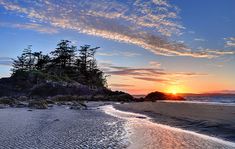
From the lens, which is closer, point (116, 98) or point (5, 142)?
point (5, 142)

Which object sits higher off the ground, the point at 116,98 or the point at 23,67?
the point at 23,67

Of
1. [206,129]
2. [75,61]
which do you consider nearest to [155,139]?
[206,129]

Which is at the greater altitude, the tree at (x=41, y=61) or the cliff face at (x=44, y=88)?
the tree at (x=41, y=61)

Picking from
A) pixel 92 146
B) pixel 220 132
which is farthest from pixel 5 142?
pixel 220 132

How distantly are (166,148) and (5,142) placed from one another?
6580mm

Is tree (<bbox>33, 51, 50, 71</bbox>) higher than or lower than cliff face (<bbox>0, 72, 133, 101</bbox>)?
higher

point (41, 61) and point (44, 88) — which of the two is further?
point (41, 61)

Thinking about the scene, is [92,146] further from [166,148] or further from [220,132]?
[220,132]

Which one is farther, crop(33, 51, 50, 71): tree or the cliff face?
crop(33, 51, 50, 71): tree

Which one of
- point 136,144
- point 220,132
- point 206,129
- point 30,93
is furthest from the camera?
point 30,93

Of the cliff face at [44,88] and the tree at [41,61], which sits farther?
the tree at [41,61]

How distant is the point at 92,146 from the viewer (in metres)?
12.2

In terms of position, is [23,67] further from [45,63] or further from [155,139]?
[155,139]

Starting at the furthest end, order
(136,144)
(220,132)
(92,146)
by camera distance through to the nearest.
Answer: (220,132) → (136,144) → (92,146)
